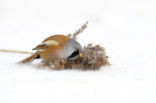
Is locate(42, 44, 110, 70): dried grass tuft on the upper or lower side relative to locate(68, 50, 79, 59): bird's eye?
lower

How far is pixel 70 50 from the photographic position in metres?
1.83

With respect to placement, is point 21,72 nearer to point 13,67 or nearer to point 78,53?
point 13,67

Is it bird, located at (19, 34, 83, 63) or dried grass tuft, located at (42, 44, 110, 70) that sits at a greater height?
bird, located at (19, 34, 83, 63)

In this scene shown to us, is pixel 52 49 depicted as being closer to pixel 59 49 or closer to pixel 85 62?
pixel 59 49

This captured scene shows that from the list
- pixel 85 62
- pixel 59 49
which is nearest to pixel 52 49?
pixel 59 49

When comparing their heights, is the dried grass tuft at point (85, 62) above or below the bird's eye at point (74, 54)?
below

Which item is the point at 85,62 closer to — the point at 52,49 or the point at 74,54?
the point at 74,54

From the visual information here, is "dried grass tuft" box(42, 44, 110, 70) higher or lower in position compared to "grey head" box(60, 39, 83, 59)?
lower

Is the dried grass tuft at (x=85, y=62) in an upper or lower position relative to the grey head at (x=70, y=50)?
lower

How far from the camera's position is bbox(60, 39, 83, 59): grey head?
1.82 metres

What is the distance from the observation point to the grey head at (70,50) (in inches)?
71.5

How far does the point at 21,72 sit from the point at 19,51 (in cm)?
57

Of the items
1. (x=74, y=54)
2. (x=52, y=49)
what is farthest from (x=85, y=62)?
(x=52, y=49)

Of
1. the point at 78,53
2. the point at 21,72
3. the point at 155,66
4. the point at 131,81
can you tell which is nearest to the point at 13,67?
the point at 21,72
